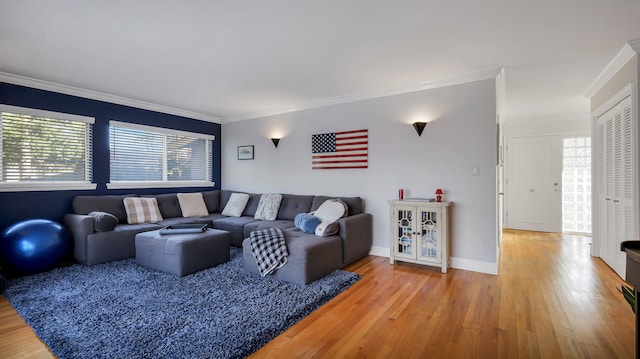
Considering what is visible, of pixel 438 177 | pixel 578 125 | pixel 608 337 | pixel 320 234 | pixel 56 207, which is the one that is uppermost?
pixel 578 125

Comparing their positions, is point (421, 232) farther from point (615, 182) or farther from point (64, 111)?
point (64, 111)

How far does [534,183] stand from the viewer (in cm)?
661

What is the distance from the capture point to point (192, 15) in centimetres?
236

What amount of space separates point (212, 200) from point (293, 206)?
1.84 meters

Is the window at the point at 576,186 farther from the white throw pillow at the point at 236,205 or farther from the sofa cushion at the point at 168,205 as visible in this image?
the sofa cushion at the point at 168,205


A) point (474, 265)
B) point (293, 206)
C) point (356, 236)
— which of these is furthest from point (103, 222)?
point (474, 265)

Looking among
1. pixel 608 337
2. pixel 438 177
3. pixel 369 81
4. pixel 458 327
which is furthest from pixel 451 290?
pixel 369 81

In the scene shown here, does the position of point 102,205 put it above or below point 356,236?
above

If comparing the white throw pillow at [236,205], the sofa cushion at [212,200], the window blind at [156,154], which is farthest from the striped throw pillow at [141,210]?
the white throw pillow at [236,205]

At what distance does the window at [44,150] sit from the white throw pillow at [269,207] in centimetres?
245

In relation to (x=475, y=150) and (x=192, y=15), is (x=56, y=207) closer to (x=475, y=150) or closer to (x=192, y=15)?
(x=192, y=15)

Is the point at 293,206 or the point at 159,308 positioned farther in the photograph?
the point at 293,206

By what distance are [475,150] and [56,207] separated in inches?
215

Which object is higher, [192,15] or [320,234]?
[192,15]
